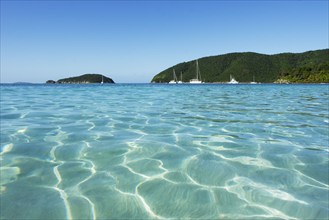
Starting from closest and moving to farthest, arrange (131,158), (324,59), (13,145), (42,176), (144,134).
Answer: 1. (42,176)
2. (131,158)
3. (13,145)
4. (144,134)
5. (324,59)

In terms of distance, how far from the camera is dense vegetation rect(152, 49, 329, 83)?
139337mm

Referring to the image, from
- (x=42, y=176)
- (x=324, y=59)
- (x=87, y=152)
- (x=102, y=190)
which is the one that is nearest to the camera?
(x=102, y=190)

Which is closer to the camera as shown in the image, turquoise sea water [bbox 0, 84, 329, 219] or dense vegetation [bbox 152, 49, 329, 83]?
turquoise sea water [bbox 0, 84, 329, 219]

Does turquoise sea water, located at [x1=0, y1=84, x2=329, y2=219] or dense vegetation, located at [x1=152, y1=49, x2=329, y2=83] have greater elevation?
dense vegetation, located at [x1=152, y1=49, x2=329, y2=83]

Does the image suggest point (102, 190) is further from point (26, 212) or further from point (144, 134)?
point (144, 134)

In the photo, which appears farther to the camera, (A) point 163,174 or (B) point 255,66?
(B) point 255,66

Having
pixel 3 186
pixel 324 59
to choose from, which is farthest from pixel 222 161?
pixel 324 59

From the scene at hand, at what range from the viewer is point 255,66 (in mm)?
151125

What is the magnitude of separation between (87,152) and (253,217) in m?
2.97

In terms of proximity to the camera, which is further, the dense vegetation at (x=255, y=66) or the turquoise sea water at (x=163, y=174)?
the dense vegetation at (x=255, y=66)

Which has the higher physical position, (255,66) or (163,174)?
(255,66)

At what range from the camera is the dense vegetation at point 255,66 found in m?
139

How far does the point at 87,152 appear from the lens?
15.1 feet

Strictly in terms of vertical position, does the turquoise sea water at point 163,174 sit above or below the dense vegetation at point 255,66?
below
